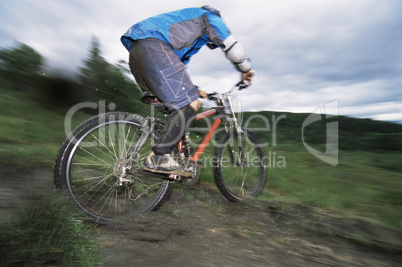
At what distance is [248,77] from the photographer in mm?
3072

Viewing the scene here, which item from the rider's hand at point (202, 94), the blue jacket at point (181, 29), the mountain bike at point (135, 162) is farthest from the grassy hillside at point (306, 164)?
the blue jacket at point (181, 29)

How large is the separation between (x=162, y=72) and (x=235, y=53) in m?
0.78

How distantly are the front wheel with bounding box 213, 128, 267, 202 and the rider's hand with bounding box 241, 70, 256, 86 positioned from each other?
642mm

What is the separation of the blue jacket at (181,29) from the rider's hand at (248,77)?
0.52m

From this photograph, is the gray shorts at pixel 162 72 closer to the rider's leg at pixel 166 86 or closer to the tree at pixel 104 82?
the rider's leg at pixel 166 86

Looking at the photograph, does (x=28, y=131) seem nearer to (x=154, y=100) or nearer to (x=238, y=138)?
(x=154, y=100)

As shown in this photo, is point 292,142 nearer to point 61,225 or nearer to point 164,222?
point 164,222

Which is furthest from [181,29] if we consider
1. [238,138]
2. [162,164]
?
[238,138]

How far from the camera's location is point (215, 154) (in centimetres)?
A: 330

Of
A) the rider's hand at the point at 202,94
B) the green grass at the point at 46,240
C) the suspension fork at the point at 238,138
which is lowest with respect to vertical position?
the green grass at the point at 46,240

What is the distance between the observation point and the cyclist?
2430 millimetres

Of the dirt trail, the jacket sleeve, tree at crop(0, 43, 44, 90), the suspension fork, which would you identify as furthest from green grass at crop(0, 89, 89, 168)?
the jacket sleeve

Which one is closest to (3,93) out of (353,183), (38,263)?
(38,263)

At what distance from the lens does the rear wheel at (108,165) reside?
2.30 m
